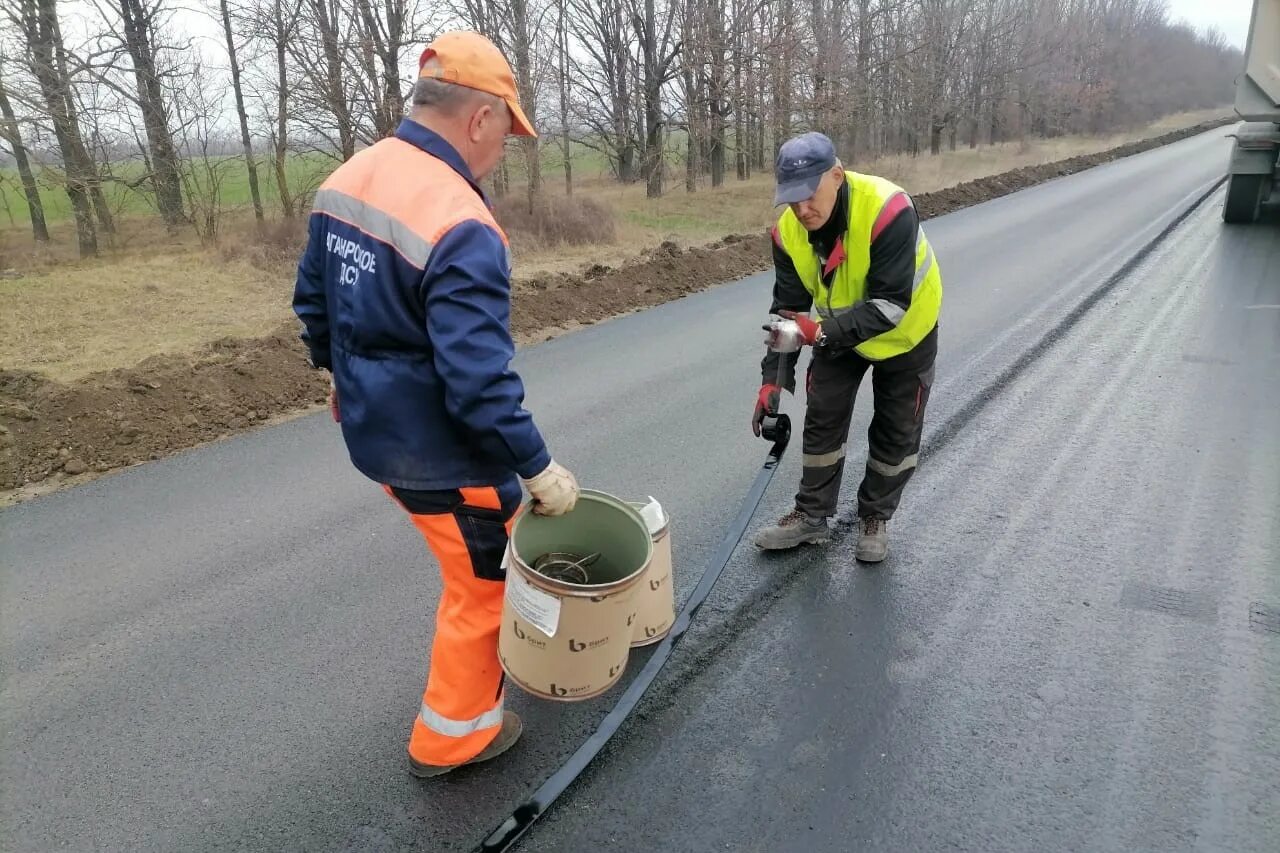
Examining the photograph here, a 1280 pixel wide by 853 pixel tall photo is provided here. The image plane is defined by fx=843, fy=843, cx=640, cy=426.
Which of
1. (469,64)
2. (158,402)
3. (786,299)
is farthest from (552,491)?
(158,402)

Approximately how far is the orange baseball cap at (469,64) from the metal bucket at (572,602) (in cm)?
109

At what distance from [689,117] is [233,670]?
23.0 m

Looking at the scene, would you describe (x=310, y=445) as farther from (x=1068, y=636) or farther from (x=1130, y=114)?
(x=1130, y=114)

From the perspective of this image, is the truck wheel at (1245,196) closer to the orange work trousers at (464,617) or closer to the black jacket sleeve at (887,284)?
the black jacket sleeve at (887,284)

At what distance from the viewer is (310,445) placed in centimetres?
529

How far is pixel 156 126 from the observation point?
53.8 ft

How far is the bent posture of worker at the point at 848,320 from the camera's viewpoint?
3.15 metres

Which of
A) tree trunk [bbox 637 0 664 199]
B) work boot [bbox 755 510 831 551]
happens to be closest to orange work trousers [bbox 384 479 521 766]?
work boot [bbox 755 510 831 551]

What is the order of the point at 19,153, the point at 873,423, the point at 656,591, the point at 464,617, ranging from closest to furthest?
1. the point at 464,617
2. the point at 656,591
3. the point at 873,423
4. the point at 19,153

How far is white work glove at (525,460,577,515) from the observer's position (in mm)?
2162

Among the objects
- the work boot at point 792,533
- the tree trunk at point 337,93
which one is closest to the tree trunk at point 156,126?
the tree trunk at point 337,93

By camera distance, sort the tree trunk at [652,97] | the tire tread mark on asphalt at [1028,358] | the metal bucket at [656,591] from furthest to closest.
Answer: the tree trunk at [652,97]
the tire tread mark on asphalt at [1028,358]
the metal bucket at [656,591]

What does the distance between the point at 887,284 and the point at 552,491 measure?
171 cm

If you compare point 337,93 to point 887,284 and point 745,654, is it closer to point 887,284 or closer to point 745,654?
point 887,284
